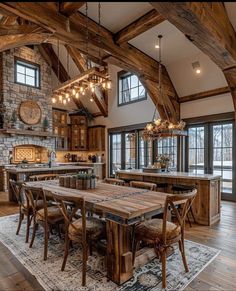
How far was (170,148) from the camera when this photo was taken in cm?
707

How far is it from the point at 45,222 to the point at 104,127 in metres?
6.85

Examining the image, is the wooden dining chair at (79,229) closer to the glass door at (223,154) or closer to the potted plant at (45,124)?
the glass door at (223,154)

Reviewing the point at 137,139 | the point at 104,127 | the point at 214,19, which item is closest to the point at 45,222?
the point at 214,19

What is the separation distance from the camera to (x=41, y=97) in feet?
28.4

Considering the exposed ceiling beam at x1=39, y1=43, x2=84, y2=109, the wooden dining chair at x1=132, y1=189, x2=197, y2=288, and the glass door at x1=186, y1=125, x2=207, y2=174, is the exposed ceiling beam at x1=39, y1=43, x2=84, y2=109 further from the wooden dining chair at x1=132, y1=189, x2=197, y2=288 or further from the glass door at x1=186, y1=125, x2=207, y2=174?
the wooden dining chair at x1=132, y1=189, x2=197, y2=288

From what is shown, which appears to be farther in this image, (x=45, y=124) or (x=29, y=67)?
(x=45, y=124)

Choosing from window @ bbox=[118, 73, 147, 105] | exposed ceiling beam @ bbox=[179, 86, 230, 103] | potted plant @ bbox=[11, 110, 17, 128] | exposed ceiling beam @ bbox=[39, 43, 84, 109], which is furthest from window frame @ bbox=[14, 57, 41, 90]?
exposed ceiling beam @ bbox=[179, 86, 230, 103]

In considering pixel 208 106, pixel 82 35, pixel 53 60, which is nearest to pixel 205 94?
pixel 208 106

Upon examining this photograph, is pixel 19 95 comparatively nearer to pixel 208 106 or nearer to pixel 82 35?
pixel 82 35

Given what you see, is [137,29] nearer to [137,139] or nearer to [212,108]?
[212,108]

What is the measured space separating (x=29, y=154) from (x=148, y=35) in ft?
21.7

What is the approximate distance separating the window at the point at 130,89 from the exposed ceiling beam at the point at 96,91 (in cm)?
85

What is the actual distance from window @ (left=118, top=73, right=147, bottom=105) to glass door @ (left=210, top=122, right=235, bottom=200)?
9.33 ft

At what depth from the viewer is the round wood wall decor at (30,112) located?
317 inches
